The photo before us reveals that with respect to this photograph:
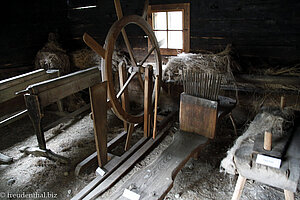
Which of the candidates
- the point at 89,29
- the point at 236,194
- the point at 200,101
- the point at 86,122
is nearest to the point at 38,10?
the point at 89,29

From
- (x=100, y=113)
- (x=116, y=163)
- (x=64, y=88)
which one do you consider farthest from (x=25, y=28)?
(x=116, y=163)

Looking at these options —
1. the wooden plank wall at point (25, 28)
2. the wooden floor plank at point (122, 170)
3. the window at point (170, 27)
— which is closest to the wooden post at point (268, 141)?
the wooden floor plank at point (122, 170)

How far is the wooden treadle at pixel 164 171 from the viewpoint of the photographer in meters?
2.10

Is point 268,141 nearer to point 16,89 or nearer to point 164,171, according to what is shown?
point 164,171

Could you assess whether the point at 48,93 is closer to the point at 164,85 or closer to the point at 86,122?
the point at 86,122

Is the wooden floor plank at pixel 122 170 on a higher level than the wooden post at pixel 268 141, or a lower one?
lower

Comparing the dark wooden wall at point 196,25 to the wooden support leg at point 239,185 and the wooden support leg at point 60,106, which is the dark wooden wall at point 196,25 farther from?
the wooden support leg at point 239,185

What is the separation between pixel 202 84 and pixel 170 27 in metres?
1.98

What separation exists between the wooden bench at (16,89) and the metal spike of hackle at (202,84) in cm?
183

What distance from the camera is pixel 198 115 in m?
2.86

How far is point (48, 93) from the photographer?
2.84 meters

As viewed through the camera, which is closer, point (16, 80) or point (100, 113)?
point (100, 113)

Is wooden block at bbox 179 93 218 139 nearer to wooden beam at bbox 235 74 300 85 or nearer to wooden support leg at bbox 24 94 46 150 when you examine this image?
wooden beam at bbox 235 74 300 85

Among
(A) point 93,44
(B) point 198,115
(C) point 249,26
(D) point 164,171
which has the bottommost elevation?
(D) point 164,171
